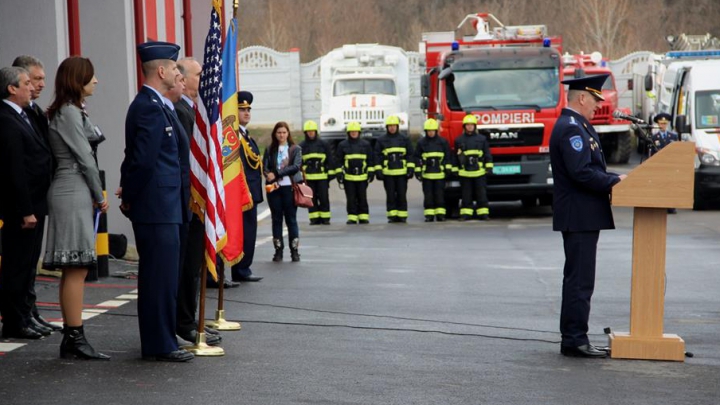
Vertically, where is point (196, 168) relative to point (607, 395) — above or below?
above

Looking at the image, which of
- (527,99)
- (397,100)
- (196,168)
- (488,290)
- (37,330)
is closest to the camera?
(196,168)

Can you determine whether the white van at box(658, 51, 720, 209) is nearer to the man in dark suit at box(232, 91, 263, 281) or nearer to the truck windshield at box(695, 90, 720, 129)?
the truck windshield at box(695, 90, 720, 129)

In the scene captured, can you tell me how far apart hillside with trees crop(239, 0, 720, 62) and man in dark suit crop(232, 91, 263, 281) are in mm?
39159

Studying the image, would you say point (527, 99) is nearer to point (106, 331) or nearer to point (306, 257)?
→ point (306, 257)

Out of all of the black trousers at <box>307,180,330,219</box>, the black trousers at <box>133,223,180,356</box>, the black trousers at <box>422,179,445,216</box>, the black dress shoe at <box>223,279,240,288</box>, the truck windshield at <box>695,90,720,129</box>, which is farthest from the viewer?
the truck windshield at <box>695,90,720,129</box>

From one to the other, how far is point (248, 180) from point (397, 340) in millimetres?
5248

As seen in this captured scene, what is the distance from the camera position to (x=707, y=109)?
25.7 m

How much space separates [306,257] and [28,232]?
7.61 m

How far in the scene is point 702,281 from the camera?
14430 mm

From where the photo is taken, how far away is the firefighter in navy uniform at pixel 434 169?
945 inches

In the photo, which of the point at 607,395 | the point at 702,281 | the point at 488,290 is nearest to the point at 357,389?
the point at 607,395

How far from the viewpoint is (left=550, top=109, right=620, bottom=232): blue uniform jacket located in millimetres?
9375

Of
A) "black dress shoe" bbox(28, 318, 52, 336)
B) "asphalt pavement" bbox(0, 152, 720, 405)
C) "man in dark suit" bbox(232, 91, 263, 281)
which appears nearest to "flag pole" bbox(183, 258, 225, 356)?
"asphalt pavement" bbox(0, 152, 720, 405)

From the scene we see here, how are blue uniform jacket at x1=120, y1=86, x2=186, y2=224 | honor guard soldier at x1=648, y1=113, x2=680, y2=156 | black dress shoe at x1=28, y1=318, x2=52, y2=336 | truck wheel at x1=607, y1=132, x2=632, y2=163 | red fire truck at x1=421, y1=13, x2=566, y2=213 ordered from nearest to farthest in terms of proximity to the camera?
blue uniform jacket at x1=120, y1=86, x2=186, y2=224 → black dress shoe at x1=28, y1=318, x2=52, y2=336 → red fire truck at x1=421, y1=13, x2=566, y2=213 → honor guard soldier at x1=648, y1=113, x2=680, y2=156 → truck wheel at x1=607, y1=132, x2=632, y2=163
